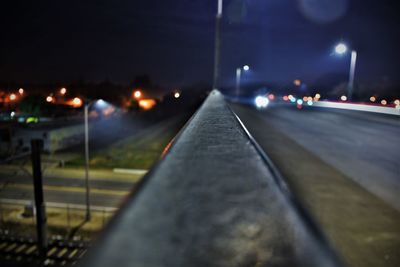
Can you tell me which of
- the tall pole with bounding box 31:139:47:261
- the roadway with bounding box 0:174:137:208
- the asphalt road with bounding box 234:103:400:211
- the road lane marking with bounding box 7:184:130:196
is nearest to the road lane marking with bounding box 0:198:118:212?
the roadway with bounding box 0:174:137:208

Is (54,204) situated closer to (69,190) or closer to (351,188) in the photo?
(69,190)

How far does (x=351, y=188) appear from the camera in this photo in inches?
119

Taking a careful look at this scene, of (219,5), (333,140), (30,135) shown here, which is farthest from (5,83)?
(333,140)

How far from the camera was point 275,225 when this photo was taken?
0.64 m

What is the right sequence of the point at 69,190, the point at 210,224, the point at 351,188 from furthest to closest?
the point at 69,190 < the point at 351,188 < the point at 210,224

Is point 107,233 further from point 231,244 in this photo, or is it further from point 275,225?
point 275,225

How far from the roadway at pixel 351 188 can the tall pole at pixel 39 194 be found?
788 centimetres

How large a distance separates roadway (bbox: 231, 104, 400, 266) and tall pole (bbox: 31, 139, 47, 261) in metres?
7.88

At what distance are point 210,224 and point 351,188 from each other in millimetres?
2924

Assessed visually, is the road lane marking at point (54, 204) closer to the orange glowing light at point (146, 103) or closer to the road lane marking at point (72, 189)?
the road lane marking at point (72, 189)

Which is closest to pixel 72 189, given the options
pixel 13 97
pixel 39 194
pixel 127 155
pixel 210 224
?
pixel 127 155

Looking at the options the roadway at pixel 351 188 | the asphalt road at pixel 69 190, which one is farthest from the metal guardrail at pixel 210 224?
the asphalt road at pixel 69 190

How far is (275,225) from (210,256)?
0.18m

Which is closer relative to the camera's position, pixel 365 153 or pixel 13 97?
pixel 365 153
